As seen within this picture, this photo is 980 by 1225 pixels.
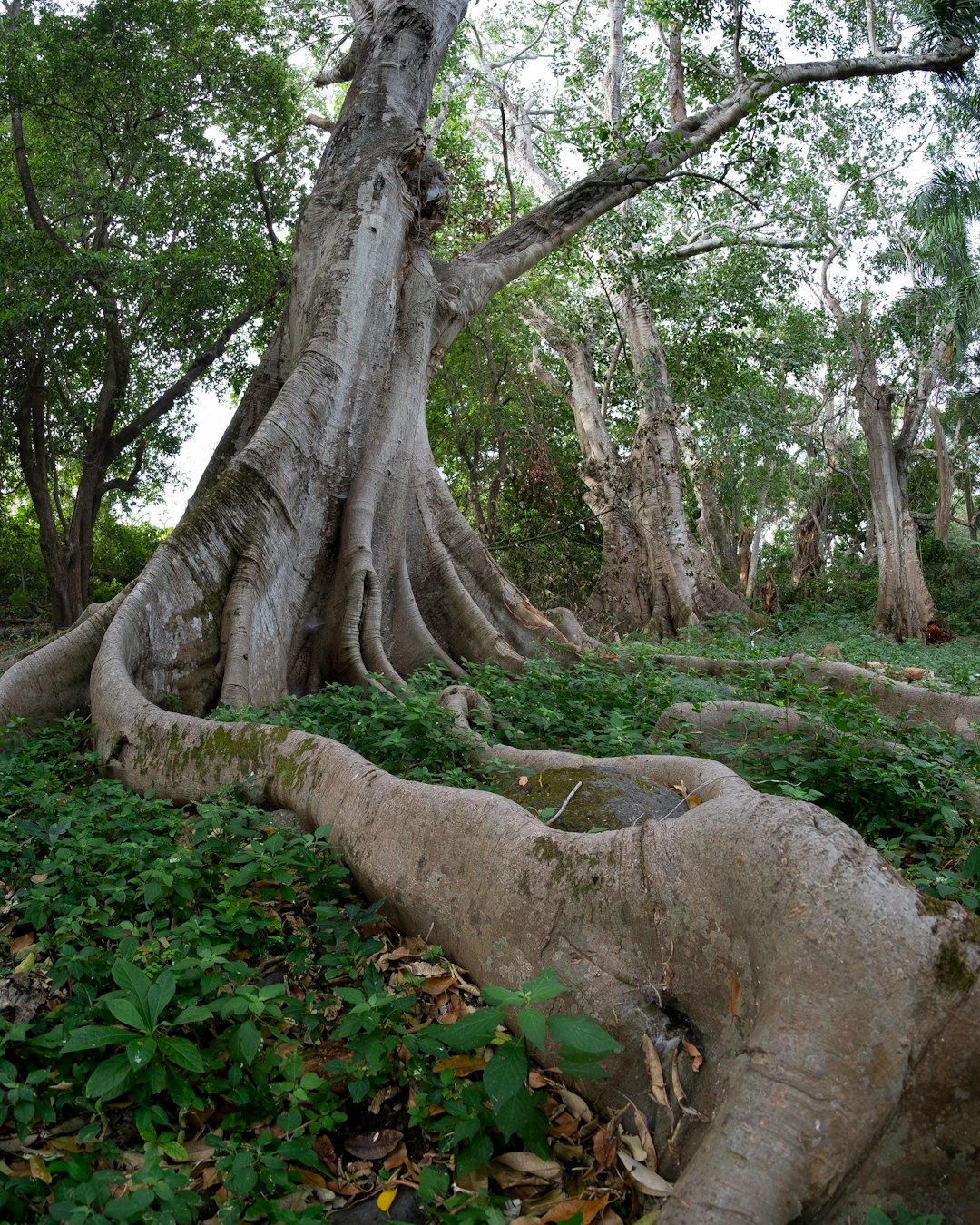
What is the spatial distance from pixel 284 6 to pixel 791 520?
3249 cm

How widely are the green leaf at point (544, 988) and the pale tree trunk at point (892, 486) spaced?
55.6 feet

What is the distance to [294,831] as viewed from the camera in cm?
355

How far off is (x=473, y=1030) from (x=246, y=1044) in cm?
64

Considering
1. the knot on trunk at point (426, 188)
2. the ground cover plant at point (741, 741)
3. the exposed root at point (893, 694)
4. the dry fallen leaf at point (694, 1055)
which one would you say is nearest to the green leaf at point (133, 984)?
the dry fallen leaf at point (694, 1055)

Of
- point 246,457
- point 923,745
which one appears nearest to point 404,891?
point 923,745

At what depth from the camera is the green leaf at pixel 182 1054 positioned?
2.25m

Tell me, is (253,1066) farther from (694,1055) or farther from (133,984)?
(694,1055)

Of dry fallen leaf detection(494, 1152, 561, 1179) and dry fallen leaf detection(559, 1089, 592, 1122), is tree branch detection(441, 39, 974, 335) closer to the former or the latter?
dry fallen leaf detection(559, 1089, 592, 1122)

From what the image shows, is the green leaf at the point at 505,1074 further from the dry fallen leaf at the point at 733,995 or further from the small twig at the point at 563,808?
the small twig at the point at 563,808

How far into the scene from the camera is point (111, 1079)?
87.5 inches

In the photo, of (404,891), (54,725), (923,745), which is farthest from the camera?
(54,725)

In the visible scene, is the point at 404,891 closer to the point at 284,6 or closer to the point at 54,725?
the point at 54,725

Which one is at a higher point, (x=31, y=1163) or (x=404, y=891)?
(x=404, y=891)

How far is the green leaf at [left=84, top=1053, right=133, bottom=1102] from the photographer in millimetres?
2178
